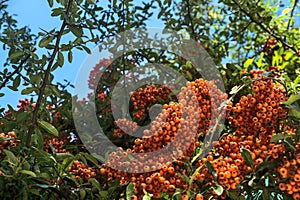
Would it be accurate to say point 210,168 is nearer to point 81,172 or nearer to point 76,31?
point 81,172

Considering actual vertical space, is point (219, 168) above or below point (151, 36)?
below

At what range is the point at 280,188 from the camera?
1264 mm

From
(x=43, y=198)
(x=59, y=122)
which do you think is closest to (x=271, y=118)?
(x=43, y=198)

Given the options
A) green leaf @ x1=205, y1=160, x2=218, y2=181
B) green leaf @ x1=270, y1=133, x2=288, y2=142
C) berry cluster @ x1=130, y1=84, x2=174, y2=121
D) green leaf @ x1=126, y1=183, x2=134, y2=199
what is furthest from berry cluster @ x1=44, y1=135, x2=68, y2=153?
green leaf @ x1=270, y1=133, x2=288, y2=142

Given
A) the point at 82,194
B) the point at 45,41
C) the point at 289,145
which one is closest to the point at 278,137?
the point at 289,145

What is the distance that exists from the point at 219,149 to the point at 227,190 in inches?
5.5

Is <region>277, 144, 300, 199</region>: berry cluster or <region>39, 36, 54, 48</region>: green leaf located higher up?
<region>39, 36, 54, 48</region>: green leaf

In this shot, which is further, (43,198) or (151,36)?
(151,36)

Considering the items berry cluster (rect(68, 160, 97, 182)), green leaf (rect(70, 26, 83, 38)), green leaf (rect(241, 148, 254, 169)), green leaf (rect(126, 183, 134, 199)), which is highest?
green leaf (rect(70, 26, 83, 38))

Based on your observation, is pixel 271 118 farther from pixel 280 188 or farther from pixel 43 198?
pixel 43 198

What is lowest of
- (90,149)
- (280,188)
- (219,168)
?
(280,188)

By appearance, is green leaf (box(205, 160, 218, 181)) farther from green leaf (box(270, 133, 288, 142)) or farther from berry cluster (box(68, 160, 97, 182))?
berry cluster (box(68, 160, 97, 182))

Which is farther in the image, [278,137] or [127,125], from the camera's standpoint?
[127,125]

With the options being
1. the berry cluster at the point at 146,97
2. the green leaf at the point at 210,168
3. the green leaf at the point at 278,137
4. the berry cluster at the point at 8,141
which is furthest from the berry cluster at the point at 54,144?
the green leaf at the point at 278,137
